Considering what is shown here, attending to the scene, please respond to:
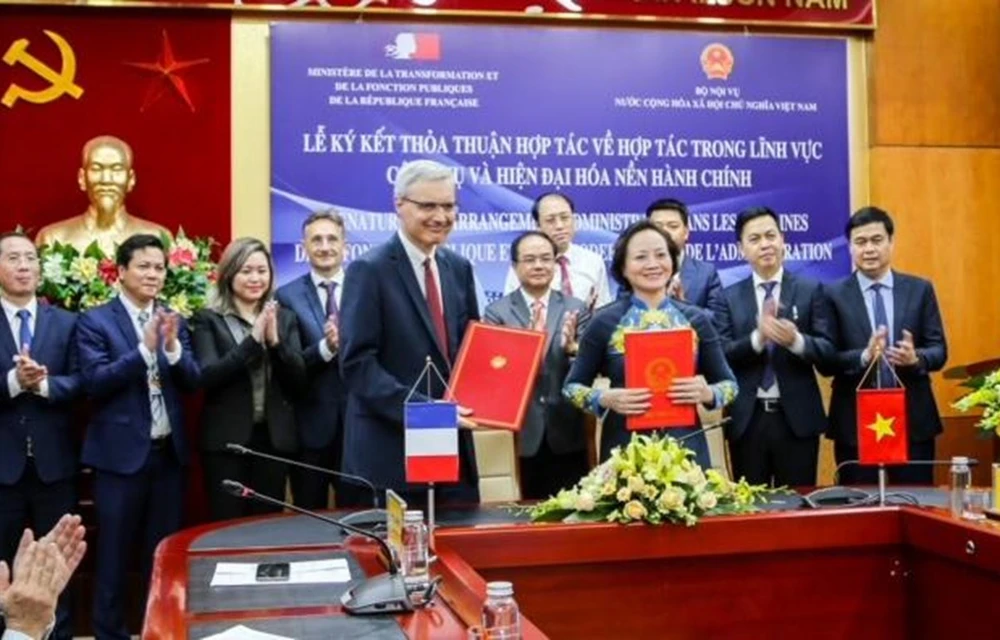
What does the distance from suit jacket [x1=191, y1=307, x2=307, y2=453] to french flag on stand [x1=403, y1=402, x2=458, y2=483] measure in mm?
1891

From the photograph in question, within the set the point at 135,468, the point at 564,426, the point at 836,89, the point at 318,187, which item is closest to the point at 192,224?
the point at 318,187

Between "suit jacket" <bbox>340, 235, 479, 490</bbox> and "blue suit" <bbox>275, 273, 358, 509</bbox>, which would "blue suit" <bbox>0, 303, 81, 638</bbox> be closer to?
"blue suit" <bbox>275, 273, 358, 509</bbox>

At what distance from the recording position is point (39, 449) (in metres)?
4.03

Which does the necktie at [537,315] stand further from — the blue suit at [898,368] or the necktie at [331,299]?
the blue suit at [898,368]

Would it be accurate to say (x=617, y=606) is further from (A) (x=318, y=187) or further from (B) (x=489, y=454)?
(A) (x=318, y=187)

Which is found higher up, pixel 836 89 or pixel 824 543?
pixel 836 89

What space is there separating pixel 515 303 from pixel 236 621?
2.61 meters

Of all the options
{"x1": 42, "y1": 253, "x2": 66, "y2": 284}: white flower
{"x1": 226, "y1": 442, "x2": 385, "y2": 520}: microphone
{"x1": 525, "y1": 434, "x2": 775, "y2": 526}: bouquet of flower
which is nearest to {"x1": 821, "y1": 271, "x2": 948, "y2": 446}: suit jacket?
{"x1": 525, "y1": 434, "x2": 775, "y2": 526}: bouquet of flower

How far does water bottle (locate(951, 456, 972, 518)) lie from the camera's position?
259 centimetres

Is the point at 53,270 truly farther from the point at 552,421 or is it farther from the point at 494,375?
the point at 494,375

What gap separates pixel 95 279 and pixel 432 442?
2.47m

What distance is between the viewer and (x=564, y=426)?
4.19 m

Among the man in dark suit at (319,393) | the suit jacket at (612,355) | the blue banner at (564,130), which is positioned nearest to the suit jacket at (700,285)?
the blue banner at (564,130)

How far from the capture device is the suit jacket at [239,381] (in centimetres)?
421
